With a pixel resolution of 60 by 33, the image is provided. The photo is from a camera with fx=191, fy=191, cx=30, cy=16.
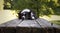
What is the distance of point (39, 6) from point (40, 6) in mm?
11

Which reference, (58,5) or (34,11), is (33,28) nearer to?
(34,11)

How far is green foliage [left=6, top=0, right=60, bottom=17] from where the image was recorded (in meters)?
2.15

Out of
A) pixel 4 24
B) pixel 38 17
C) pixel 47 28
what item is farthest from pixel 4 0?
pixel 47 28

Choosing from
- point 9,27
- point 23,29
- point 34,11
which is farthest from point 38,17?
point 9,27

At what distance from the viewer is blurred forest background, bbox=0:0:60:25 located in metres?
2.15

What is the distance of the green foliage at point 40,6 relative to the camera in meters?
2.15

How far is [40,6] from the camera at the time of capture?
2.16 m

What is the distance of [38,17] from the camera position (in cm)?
214

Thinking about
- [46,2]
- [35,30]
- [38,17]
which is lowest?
[35,30]

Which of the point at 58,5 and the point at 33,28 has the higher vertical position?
the point at 58,5

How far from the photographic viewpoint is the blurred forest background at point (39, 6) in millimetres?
2154

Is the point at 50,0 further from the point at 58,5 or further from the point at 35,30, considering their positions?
the point at 35,30

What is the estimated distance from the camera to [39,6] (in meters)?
2.17

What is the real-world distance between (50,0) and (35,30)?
15.0 inches
